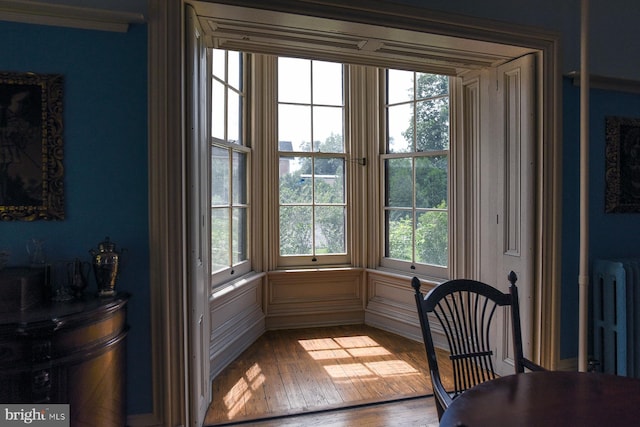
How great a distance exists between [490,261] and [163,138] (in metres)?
2.34

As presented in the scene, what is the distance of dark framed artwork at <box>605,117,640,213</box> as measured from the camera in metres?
2.69

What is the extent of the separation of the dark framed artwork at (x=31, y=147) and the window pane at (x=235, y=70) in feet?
5.38

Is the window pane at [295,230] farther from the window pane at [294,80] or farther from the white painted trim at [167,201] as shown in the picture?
the white painted trim at [167,201]

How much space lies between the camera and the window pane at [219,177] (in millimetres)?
2918

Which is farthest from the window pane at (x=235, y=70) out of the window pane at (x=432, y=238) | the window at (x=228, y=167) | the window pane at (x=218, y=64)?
the window pane at (x=432, y=238)

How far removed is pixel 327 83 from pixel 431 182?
1.48 meters

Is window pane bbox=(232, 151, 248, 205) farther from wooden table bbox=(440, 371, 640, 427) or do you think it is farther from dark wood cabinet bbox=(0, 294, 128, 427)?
wooden table bbox=(440, 371, 640, 427)

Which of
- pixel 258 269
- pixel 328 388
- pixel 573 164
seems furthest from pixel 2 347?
pixel 573 164

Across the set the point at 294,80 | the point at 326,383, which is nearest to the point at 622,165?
the point at 326,383

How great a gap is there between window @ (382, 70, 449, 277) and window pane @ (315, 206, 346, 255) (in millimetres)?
445

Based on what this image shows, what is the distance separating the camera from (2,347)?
4.57 feet

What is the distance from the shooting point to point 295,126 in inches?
153

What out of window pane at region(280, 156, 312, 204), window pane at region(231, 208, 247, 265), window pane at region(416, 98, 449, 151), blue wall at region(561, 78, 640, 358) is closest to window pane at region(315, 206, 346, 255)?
window pane at region(280, 156, 312, 204)

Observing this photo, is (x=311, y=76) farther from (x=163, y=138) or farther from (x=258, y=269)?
(x=163, y=138)
